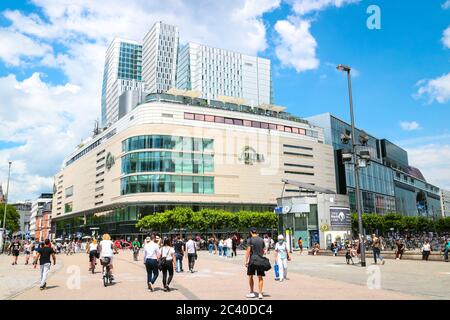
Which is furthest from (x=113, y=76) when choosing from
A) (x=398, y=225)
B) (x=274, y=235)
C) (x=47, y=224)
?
(x=398, y=225)

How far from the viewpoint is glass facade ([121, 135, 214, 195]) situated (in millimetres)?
73000

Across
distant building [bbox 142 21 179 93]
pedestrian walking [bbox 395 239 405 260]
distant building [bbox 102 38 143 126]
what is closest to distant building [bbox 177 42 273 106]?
distant building [bbox 142 21 179 93]

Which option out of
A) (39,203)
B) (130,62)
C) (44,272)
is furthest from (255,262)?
(39,203)

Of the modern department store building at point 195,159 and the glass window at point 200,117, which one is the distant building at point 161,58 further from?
the glass window at point 200,117

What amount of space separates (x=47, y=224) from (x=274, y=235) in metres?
111

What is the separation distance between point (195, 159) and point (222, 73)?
3250 inches

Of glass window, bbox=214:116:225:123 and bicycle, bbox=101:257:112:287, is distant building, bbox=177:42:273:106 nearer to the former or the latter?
glass window, bbox=214:116:225:123

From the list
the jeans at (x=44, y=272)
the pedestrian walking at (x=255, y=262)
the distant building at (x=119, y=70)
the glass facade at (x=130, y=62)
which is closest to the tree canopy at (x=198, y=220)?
the jeans at (x=44, y=272)

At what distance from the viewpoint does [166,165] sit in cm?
7356

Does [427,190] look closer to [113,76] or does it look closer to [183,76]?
[183,76]

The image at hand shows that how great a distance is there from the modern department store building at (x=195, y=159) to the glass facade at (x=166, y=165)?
0.61 feet

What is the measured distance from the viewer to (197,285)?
12.9 m

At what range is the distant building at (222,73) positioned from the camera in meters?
148

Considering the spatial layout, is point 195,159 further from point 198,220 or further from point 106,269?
point 106,269
